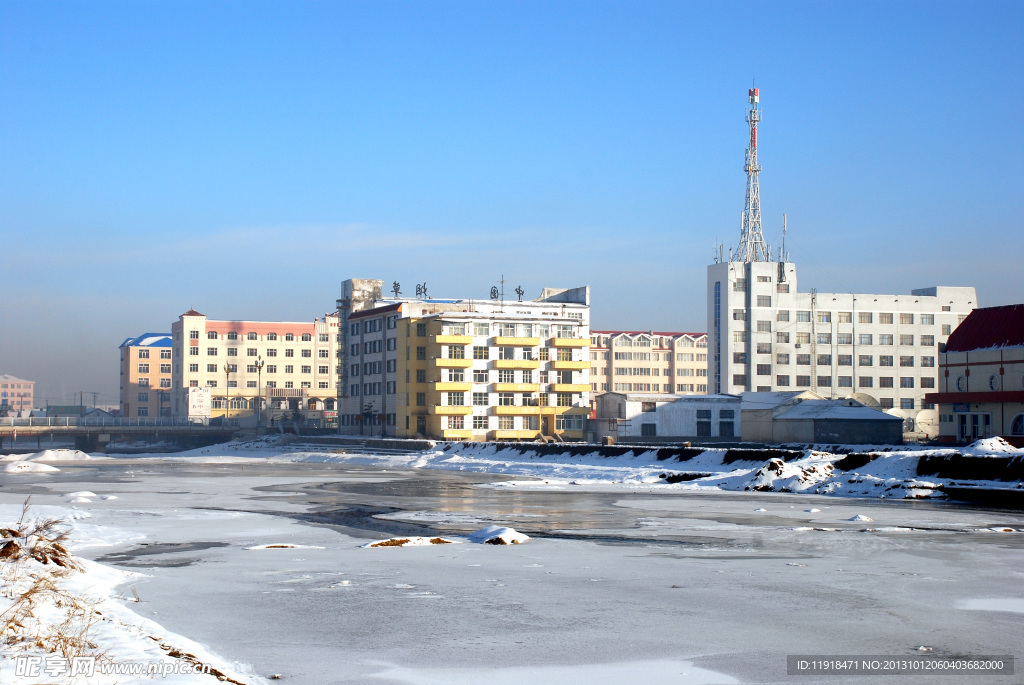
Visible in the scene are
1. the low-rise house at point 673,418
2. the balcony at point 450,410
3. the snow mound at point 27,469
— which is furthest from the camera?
the balcony at point 450,410

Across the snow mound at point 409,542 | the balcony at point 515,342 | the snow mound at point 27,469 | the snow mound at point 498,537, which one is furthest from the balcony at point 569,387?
the snow mound at point 409,542

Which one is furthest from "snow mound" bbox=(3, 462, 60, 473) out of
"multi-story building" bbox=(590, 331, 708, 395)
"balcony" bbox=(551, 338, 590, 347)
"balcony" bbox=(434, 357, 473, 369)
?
"multi-story building" bbox=(590, 331, 708, 395)

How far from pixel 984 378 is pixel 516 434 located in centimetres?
4688

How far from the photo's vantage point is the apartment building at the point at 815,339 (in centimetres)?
13475

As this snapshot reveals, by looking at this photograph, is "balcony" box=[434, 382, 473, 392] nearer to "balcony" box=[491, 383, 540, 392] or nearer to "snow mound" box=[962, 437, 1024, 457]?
"balcony" box=[491, 383, 540, 392]

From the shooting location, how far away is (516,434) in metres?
106

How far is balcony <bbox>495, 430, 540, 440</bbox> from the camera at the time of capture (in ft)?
345

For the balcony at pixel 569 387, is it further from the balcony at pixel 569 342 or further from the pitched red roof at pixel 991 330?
the pitched red roof at pixel 991 330

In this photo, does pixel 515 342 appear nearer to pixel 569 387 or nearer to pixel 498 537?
pixel 569 387

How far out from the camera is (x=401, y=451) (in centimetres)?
9362

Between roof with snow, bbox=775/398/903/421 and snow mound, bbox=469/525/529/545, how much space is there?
76.0m

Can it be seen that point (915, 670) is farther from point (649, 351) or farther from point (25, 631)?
point (649, 351)

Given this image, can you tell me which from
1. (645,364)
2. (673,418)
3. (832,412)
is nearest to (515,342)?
(673,418)

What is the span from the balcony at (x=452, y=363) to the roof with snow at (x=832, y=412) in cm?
3238
